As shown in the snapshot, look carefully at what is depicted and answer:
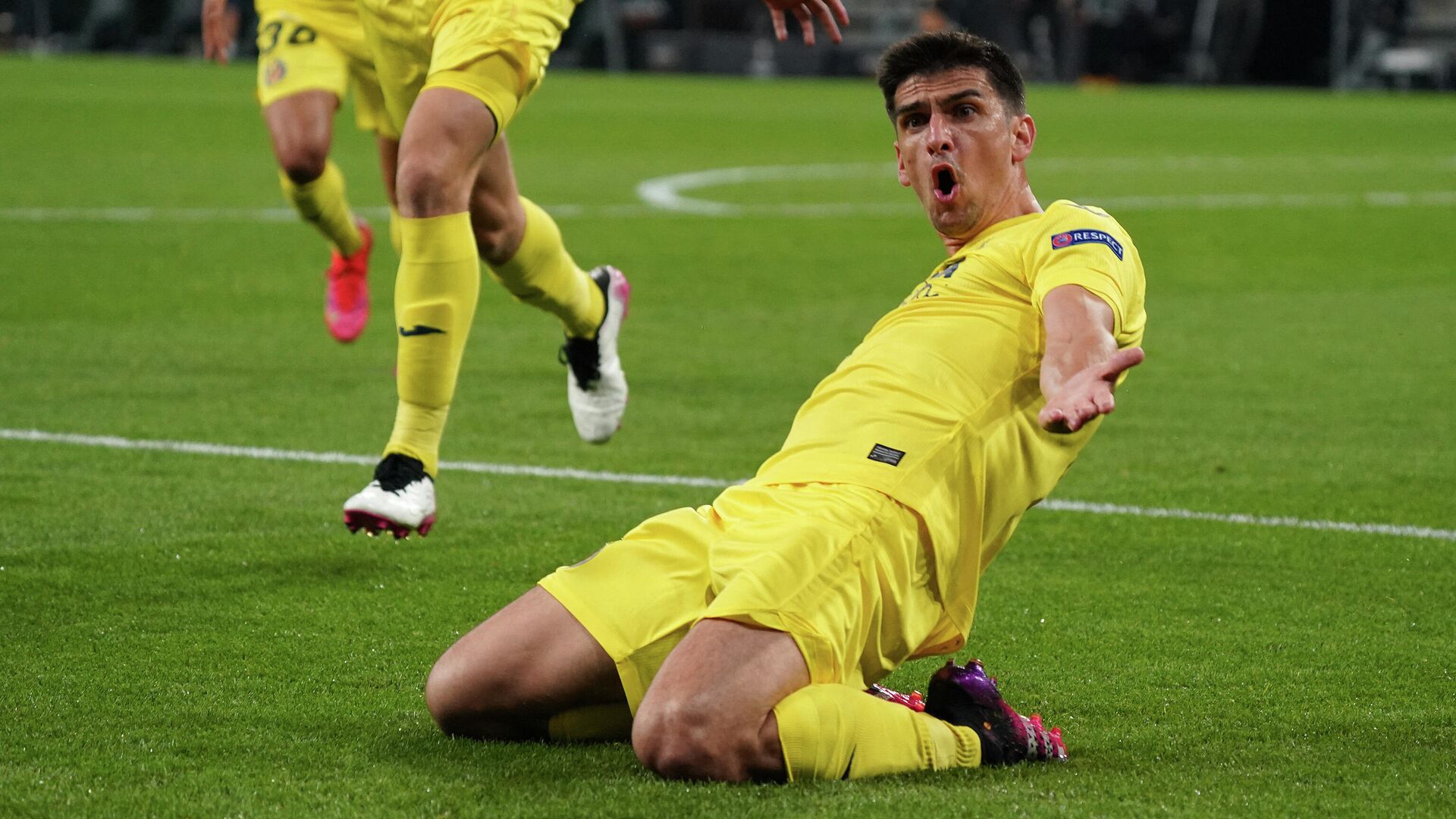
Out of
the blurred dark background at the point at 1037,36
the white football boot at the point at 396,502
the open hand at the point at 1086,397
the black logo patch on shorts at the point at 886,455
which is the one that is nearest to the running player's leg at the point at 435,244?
the white football boot at the point at 396,502

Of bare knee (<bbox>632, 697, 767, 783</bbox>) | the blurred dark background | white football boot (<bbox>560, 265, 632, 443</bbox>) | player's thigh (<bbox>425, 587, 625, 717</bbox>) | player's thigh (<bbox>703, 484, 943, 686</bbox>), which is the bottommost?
the blurred dark background

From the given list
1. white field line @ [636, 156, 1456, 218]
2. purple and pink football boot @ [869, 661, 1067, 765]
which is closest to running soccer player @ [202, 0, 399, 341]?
purple and pink football boot @ [869, 661, 1067, 765]

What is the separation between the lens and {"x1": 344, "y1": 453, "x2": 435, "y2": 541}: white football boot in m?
4.12

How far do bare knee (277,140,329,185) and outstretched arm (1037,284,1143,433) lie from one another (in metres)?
3.70

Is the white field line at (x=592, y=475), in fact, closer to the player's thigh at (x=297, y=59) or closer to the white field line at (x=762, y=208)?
the player's thigh at (x=297, y=59)

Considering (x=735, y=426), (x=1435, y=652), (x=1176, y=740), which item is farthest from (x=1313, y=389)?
(x=1176, y=740)

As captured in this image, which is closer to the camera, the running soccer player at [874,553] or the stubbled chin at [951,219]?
the running soccer player at [874,553]

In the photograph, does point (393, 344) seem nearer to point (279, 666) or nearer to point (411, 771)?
point (279, 666)

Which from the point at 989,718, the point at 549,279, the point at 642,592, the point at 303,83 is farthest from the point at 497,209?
the point at 989,718

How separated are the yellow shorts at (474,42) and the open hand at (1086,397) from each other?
2166 millimetres

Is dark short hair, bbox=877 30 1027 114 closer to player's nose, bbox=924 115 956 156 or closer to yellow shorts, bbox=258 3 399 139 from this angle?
player's nose, bbox=924 115 956 156

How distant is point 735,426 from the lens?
663 centimetres

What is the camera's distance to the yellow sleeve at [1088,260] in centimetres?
328

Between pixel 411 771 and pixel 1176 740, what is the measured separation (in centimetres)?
132
